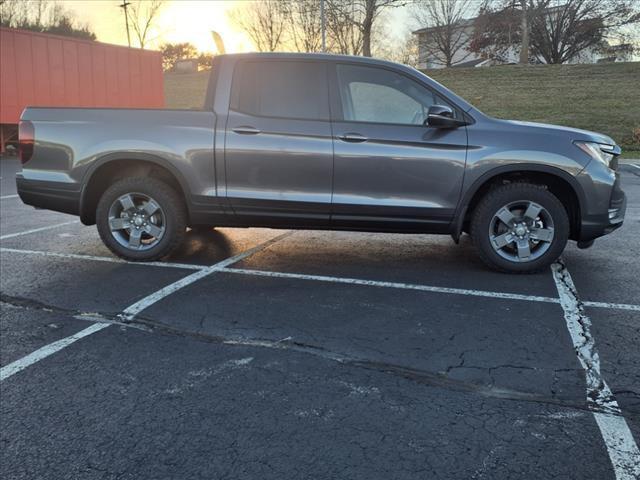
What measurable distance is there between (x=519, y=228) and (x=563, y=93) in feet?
80.2

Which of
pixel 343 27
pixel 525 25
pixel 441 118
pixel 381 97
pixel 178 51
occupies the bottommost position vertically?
pixel 441 118

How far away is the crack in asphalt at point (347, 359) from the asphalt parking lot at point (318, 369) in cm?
1

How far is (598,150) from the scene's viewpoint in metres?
4.88

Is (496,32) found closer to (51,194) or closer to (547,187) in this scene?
(547,187)

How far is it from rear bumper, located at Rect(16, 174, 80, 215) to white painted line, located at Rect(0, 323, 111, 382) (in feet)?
6.34

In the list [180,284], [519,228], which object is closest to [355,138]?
[519,228]

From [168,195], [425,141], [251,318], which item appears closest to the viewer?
[251,318]

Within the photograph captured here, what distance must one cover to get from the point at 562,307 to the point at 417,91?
7.10 ft

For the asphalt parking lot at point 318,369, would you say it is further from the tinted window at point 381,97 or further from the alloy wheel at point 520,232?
the tinted window at point 381,97

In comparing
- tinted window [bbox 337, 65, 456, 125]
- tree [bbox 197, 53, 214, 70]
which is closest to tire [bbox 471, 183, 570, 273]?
tinted window [bbox 337, 65, 456, 125]

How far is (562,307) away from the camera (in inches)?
163

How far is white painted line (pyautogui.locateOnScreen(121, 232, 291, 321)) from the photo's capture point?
4094 mm

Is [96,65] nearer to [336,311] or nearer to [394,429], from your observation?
[336,311]

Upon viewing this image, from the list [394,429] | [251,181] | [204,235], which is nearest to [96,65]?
[204,235]
